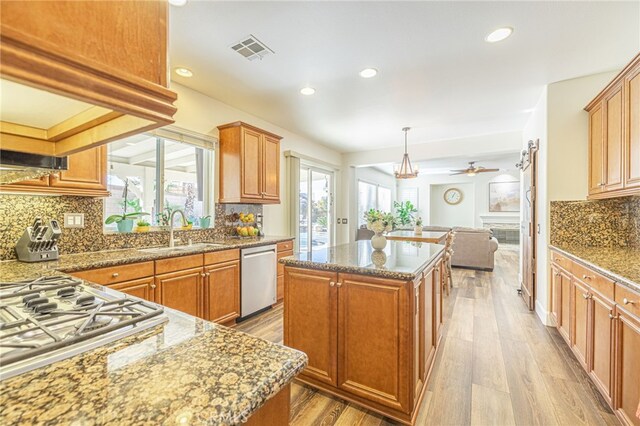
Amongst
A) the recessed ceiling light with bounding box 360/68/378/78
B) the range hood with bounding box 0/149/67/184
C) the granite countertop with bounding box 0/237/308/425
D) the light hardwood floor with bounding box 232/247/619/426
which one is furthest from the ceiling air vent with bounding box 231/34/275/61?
the light hardwood floor with bounding box 232/247/619/426

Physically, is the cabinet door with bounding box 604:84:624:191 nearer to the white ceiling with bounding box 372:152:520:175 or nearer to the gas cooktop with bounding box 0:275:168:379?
the gas cooktop with bounding box 0:275:168:379

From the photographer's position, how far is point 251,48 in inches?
97.7

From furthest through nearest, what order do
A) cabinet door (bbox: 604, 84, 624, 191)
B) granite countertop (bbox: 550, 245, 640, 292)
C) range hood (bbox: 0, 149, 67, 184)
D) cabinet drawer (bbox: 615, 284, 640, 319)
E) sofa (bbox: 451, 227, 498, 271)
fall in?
sofa (bbox: 451, 227, 498, 271)
cabinet door (bbox: 604, 84, 624, 191)
granite countertop (bbox: 550, 245, 640, 292)
cabinet drawer (bbox: 615, 284, 640, 319)
range hood (bbox: 0, 149, 67, 184)

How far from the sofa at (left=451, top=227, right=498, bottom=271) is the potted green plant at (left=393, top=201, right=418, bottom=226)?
3535 mm

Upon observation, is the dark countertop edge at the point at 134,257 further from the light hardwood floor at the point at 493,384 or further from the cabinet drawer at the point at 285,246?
the light hardwood floor at the point at 493,384

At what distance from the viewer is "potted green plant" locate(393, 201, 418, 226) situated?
983 centimetres

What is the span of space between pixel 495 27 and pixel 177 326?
2854mm

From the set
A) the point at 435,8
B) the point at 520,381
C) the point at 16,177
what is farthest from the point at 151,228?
the point at 520,381

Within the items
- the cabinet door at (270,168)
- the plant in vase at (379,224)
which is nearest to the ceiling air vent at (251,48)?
the cabinet door at (270,168)

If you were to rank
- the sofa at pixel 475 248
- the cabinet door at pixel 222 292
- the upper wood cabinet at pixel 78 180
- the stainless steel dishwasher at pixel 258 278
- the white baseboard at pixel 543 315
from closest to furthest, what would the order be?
the upper wood cabinet at pixel 78 180 < the cabinet door at pixel 222 292 < the white baseboard at pixel 543 315 < the stainless steel dishwasher at pixel 258 278 < the sofa at pixel 475 248

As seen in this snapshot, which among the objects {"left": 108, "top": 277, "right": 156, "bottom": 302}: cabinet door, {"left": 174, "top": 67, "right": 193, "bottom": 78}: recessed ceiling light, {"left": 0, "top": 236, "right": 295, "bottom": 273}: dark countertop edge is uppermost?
{"left": 174, "top": 67, "right": 193, "bottom": 78}: recessed ceiling light

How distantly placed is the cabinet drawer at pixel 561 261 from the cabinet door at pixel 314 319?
2107 mm

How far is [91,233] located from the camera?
8.52ft

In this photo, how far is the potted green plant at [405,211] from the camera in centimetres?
983
